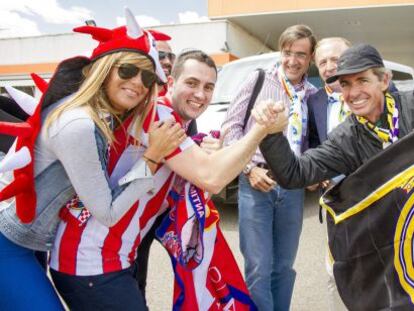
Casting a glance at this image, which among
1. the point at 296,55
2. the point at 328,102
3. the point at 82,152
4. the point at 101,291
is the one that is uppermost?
the point at 296,55

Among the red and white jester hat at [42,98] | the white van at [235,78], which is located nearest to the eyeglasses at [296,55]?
the red and white jester hat at [42,98]

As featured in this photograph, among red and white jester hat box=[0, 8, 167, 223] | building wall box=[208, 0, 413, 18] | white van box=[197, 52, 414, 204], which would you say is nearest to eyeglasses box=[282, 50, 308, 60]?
red and white jester hat box=[0, 8, 167, 223]

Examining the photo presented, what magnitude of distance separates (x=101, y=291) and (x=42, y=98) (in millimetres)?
821

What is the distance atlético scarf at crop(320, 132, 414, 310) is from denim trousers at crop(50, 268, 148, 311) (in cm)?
104

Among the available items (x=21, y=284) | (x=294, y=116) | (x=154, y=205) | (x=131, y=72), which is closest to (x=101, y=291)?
(x=21, y=284)

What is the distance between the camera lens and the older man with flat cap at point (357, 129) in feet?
6.95

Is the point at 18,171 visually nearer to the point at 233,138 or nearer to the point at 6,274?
the point at 6,274

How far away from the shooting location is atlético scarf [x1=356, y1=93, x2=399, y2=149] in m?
2.09

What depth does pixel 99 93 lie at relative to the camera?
1.81 m

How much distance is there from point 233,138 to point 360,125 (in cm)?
87

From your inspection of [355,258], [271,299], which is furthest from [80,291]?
[271,299]

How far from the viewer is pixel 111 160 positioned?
1.87m

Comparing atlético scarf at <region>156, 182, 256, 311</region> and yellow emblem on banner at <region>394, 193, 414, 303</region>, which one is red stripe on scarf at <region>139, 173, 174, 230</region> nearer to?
atlético scarf at <region>156, 182, 256, 311</region>

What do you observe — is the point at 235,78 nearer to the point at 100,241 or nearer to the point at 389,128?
the point at 389,128
